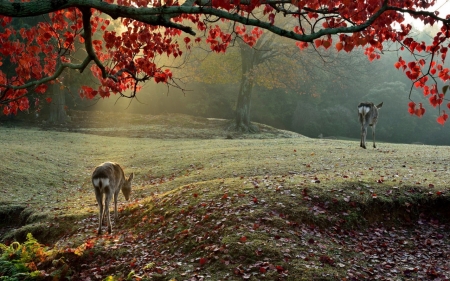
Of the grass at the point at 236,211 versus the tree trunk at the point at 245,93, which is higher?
the tree trunk at the point at 245,93

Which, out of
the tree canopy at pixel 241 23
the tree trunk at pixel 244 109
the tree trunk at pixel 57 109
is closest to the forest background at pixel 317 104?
the tree trunk at pixel 57 109

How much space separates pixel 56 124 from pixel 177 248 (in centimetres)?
3320

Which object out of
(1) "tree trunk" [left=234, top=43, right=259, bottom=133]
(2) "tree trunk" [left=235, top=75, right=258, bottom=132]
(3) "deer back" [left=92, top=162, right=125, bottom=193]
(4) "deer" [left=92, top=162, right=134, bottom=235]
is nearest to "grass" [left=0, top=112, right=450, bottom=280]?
(4) "deer" [left=92, top=162, right=134, bottom=235]

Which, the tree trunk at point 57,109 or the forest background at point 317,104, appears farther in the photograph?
the forest background at point 317,104

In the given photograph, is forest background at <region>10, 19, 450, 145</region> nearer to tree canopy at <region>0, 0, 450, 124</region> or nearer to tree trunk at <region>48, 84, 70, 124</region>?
tree trunk at <region>48, 84, 70, 124</region>

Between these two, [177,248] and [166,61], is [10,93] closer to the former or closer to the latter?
[177,248]

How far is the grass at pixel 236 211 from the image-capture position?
8.07 metres

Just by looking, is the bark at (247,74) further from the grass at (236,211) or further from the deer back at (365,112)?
the grass at (236,211)

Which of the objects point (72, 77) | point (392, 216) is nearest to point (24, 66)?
point (392, 216)

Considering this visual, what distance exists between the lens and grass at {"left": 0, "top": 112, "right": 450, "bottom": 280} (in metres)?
8.07

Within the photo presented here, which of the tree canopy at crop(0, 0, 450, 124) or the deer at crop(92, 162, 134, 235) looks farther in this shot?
the deer at crop(92, 162, 134, 235)

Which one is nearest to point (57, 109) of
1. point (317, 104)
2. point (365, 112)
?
point (365, 112)

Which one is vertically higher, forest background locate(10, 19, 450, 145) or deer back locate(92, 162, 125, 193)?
forest background locate(10, 19, 450, 145)

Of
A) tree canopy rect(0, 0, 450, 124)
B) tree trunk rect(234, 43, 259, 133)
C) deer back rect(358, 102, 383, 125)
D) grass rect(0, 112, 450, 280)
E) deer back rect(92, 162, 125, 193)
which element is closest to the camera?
tree canopy rect(0, 0, 450, 124)
